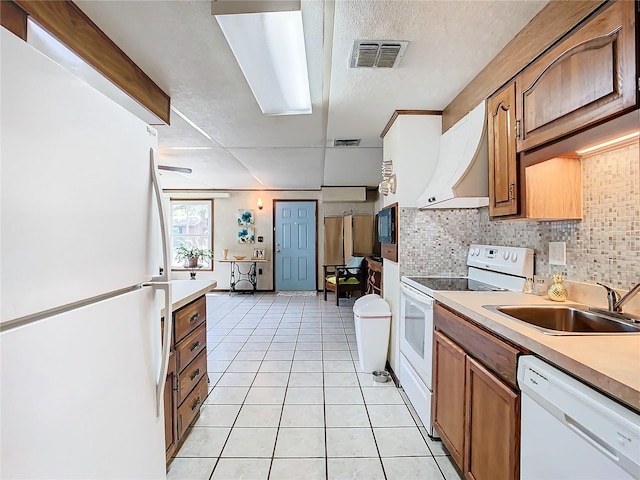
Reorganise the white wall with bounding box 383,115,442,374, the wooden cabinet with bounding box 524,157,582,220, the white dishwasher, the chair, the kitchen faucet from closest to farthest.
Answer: the white dishwasher, the kitchen faucet, the wooden cabinet with bounding box 524,157,582,220, the white wall with bounding box 383,115,442,374, the chair

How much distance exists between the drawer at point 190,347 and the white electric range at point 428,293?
4.78ft

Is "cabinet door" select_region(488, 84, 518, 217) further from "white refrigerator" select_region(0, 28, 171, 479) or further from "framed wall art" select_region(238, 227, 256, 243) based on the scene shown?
"framed wall art" select_region(238, 227, 256, 243)

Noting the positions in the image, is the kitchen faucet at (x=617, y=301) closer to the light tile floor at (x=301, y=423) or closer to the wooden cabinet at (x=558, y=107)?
the wooden cabinet at (x=558, y=107)

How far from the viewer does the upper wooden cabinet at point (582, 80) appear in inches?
38.6

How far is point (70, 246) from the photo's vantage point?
2.36 feet

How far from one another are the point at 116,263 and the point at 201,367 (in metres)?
1.50

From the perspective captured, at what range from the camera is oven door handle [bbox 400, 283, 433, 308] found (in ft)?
6.35

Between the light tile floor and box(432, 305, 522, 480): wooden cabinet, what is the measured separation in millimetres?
281

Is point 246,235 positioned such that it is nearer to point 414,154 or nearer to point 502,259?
point 414,154

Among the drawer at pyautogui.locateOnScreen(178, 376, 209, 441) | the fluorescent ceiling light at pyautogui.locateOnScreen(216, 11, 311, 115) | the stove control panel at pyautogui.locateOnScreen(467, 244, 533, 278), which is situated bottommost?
the drawer at pyautogui.locateOnScreen(178, 376, 209, 441)

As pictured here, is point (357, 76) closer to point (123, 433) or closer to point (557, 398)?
point (557, 398)

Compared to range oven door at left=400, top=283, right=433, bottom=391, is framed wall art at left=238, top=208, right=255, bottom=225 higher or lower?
higher

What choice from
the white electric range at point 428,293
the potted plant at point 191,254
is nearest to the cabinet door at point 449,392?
the white electric range at point 428,293

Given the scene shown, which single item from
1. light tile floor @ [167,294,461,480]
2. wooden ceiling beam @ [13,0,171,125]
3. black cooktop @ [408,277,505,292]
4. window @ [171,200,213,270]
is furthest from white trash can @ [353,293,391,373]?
window @ [171,200,213,270]
